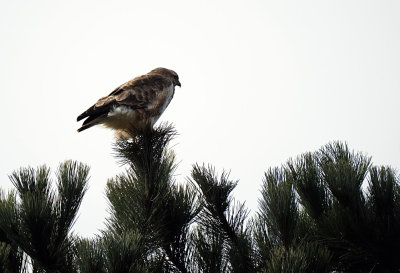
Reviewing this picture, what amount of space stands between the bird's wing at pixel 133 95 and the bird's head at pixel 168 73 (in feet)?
1.90

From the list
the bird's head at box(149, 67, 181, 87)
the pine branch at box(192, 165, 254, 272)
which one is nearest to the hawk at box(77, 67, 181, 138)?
the bird's head at box(149, 67, 181, 87)

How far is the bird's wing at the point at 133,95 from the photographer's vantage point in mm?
5424

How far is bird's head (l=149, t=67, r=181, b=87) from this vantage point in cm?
746

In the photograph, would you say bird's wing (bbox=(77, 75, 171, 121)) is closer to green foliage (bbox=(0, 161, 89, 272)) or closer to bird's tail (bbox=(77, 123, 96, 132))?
bird's tail (bbox=(77, 123, 96, 132))

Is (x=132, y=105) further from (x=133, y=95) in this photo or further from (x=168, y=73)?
(x=168, y=73)

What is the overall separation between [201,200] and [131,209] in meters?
0.55

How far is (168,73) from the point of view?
7.57 m

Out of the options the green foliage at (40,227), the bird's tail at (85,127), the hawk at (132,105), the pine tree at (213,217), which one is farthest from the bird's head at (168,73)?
the green foliage at (40,227)

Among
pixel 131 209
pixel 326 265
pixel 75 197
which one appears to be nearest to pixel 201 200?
pixel 131 209

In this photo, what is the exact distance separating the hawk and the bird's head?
0.52 m

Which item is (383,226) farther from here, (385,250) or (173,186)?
(173,186)

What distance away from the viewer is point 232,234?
366 centimetres

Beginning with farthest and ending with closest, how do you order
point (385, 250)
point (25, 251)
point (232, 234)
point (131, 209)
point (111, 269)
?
point (232, 234) < point (131, 209) < point (385, 250) < point (25, 251) < point (111, 269)

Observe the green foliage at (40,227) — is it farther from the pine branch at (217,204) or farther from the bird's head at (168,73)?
the bird's head at (168,73)
